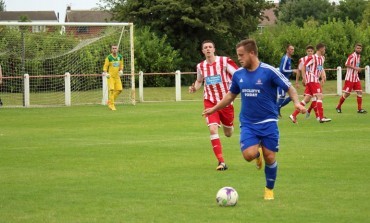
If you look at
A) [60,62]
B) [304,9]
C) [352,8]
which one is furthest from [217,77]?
[304,9]

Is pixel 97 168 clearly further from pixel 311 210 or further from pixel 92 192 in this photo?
pixel 311 210

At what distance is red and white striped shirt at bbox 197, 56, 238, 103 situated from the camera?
51.1 feet

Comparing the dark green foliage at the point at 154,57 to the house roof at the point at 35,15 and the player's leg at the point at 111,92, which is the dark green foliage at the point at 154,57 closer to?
the player's leg at the point at 111,92

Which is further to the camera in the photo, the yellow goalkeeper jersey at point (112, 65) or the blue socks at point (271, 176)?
the yellow goalkeeper jersey at point (112, 65)

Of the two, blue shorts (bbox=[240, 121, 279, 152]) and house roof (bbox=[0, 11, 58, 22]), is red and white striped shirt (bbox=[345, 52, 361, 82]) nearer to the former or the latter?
blue shorts (bbox=[240, 121, 279, 152])

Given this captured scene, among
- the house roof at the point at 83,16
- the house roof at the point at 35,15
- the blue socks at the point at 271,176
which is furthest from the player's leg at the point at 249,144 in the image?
the house roof at the point at 35,15

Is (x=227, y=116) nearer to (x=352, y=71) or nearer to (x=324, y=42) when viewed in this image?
(x=352, y=71)

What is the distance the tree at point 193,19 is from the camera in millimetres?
53562

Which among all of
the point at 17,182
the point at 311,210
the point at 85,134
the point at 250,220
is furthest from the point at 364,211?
the point at 85,134

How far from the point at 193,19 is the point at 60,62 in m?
16.5

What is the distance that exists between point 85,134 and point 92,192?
1008cm

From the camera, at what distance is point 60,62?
1511 inches

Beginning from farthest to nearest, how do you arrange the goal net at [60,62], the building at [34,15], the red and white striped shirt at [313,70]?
1. the building at [34,15]
2. the goal net at [60,62]
3. the red and white striped shirt at [313,70]

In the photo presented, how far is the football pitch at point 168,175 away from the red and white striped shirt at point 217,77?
1200mm
